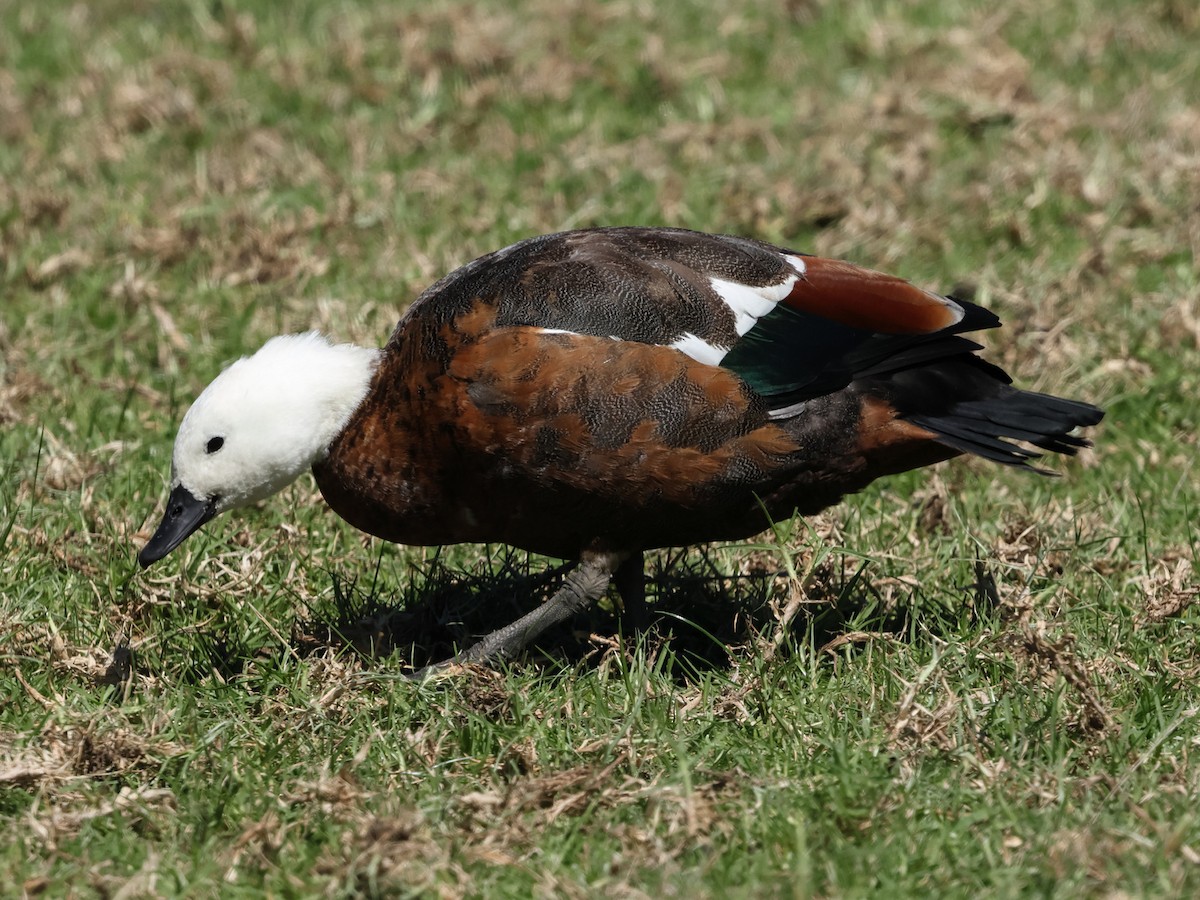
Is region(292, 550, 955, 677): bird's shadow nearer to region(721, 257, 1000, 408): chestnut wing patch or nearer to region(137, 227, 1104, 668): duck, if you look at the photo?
region(137, 227, 1104, 668): duck

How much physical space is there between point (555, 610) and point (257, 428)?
1010 mm

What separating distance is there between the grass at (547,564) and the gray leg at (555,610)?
0.10m

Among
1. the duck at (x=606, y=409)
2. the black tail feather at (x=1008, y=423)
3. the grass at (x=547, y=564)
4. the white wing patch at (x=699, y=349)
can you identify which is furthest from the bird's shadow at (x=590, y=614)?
the white wing patch at (x=699, y=349)

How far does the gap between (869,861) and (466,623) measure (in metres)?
1.87

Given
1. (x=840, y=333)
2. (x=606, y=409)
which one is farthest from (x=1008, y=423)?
(x=606, y=409)

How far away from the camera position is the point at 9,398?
20.7 ft

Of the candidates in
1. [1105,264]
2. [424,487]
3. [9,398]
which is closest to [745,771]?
[424,487]

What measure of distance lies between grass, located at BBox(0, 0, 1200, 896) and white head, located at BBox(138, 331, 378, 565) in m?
0.39

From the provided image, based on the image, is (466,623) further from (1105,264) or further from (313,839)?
(1105,264)

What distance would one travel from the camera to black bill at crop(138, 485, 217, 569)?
4793 millimetres

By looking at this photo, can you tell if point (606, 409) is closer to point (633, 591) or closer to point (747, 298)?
point (747, 298)

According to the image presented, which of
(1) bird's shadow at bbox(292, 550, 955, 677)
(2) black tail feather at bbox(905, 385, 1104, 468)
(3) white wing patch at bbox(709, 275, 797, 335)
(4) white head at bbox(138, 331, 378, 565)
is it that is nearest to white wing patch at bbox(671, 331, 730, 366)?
(3) white wing patch at bbox(709, 275, 797, 335)

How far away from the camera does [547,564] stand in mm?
5664

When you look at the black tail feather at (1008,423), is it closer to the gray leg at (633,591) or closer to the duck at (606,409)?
the duck at (606,409)
